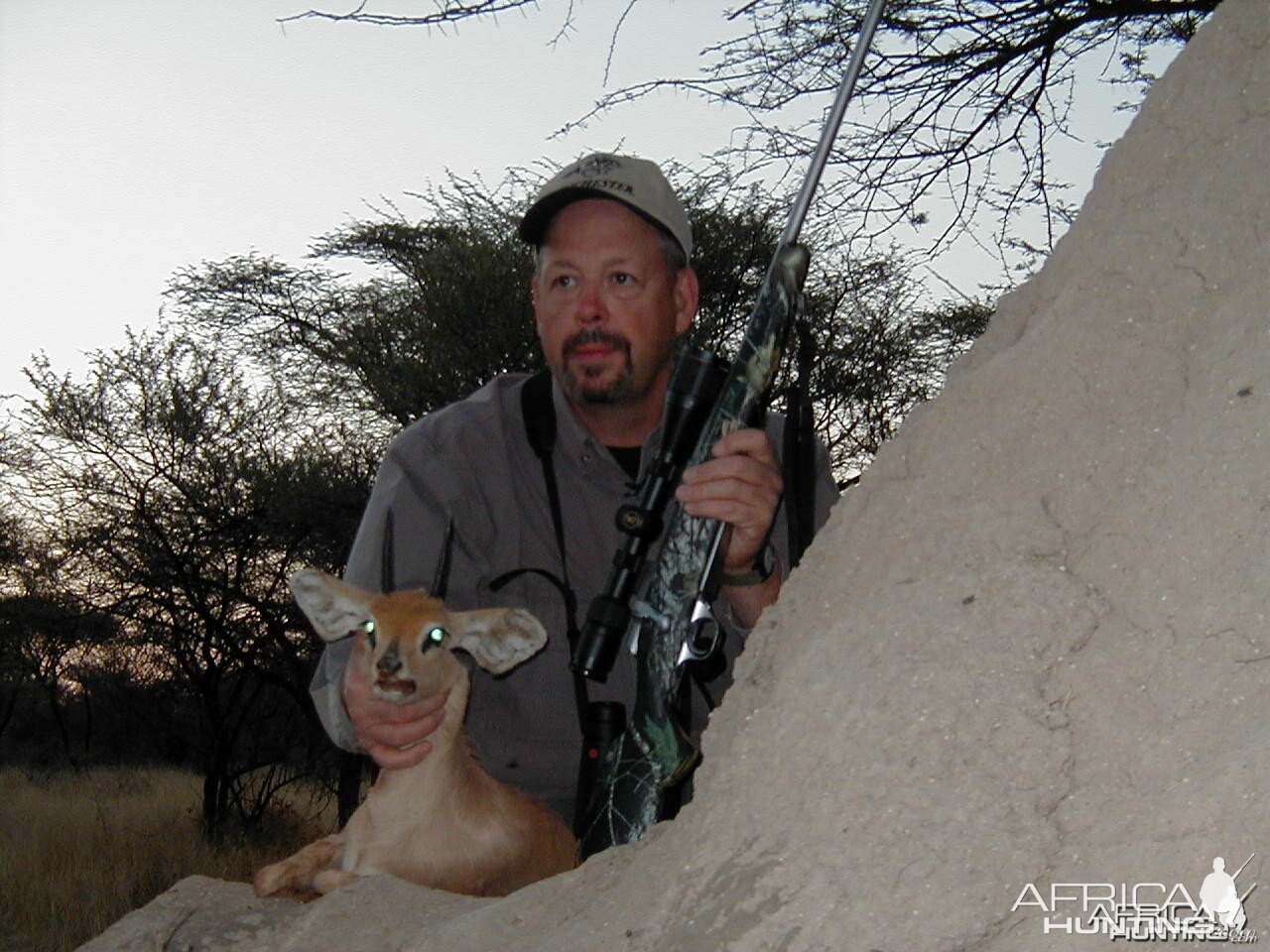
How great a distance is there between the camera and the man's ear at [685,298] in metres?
3.28

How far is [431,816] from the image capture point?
2.19m

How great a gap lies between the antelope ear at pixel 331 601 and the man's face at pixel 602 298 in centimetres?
112

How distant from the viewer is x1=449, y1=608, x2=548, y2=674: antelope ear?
7.22 feet

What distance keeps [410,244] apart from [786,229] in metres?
7.08

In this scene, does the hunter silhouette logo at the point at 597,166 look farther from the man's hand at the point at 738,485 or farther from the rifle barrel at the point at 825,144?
the man's hand at the point at 738,485

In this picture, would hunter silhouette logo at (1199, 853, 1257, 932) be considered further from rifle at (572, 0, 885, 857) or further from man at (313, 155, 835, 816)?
man at (313, 155, 835, 816)

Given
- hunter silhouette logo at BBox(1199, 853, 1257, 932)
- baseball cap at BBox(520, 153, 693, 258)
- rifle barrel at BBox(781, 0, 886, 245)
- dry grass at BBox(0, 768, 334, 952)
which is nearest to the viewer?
hunter silhouette logo at BBox(1199, 853, 1257, 932)

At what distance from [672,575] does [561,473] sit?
938mm

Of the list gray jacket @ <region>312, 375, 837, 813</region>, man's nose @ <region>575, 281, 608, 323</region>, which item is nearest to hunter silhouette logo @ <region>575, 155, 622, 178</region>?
man's nose @ <region>575, 281, 608, 323</region>

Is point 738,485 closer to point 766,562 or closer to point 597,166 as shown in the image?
point 766,562

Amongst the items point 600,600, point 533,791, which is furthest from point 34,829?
point 600,600
